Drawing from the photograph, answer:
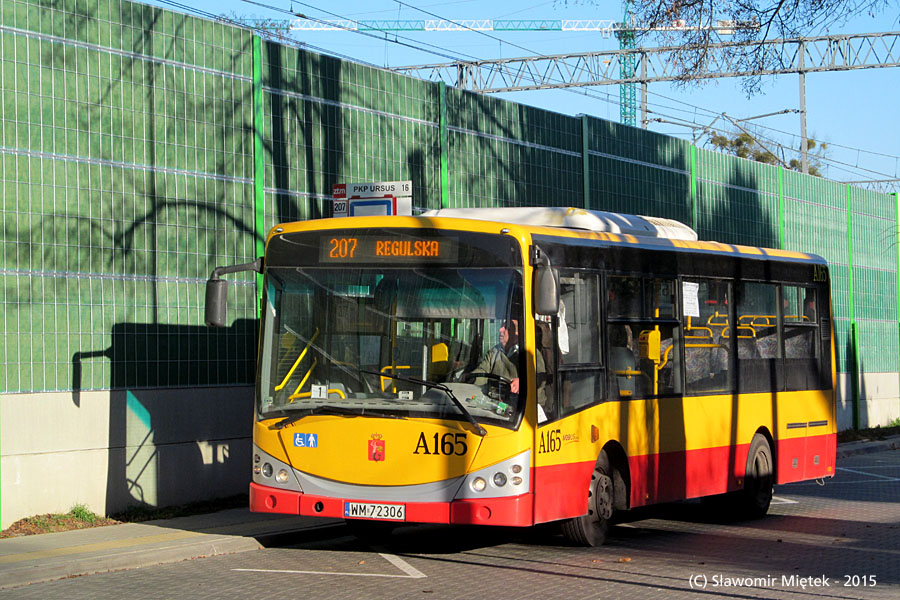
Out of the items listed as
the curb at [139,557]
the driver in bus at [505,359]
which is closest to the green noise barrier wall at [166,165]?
the curb at [139,557]

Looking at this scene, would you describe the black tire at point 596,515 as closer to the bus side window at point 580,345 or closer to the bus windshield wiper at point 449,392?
the bus side window at point 580,345

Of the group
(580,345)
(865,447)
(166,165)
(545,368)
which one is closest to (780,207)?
(865,447)

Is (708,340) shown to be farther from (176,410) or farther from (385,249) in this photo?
(176,410)

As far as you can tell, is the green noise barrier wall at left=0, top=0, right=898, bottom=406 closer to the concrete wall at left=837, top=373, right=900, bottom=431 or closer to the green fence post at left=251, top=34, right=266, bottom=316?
the green fence post at left=251, top=34, right=266, bottom=316

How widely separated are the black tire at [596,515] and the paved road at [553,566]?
0.50 ft

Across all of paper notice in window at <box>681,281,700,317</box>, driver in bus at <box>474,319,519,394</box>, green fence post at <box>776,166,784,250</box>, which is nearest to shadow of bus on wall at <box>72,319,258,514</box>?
driver in bus at <box>474,319,519,394</box>

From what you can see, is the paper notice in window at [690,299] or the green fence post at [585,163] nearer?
the paper notice in window at [690,299]

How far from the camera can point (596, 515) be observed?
12234 millimetres

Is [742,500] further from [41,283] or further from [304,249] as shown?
[41,283]

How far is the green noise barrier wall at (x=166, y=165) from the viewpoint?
1366 centimetres

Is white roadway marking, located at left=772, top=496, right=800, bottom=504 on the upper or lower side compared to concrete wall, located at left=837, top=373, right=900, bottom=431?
lower

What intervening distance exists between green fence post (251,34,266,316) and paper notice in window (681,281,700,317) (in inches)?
224

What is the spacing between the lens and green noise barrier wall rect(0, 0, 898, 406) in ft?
44.8

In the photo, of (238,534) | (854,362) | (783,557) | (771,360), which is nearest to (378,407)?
(238,534)
